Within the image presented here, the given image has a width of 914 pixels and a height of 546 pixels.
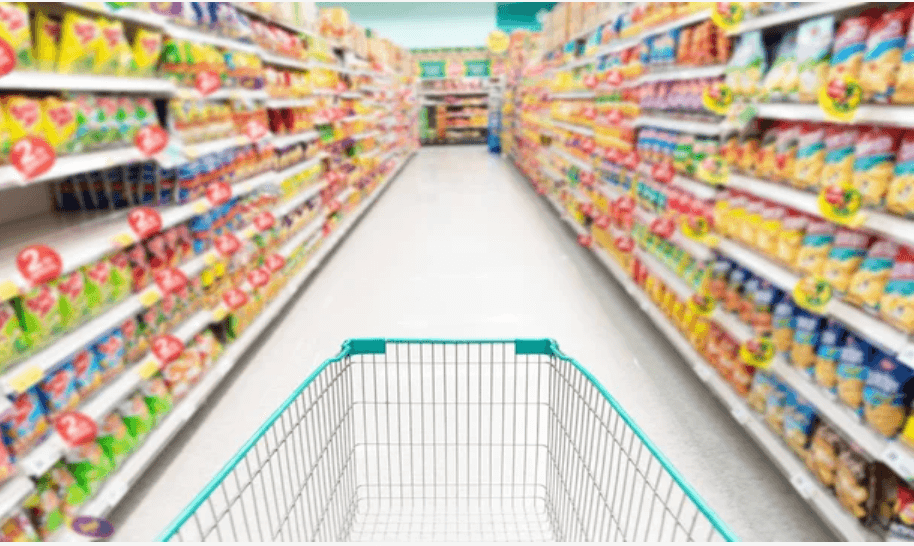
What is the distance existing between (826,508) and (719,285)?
1.17m

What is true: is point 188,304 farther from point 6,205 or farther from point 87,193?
point 6,205

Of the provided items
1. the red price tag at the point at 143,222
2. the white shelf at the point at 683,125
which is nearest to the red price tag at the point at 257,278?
the red price tag at the point at 143,222

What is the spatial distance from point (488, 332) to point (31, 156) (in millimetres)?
2578

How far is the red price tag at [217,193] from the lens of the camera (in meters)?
2.73

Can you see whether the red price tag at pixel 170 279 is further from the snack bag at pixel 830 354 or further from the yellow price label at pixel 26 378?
the snack bag at pixel 830 354

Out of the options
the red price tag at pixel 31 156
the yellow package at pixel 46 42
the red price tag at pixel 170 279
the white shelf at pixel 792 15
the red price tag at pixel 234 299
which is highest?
the white shelf at pixel 792 15

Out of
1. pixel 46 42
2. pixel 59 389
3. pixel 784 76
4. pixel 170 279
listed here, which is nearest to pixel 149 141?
pixel 46 42

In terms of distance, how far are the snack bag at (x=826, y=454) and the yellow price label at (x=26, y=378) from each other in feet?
8.27

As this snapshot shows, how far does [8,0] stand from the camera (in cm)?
156

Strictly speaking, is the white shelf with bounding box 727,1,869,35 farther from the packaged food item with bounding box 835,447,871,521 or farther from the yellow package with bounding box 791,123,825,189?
the packaged food item with bounding box 835,447,871,521

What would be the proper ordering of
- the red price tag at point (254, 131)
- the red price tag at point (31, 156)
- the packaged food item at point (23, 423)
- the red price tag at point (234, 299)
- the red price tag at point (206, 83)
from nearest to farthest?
the red price tag at point (31, 156)
the packaged food item at point (23, 423)
the red price tag at point (206, 83)
the red price tag at point (234, 299)
the red price tag at point (254, 131)

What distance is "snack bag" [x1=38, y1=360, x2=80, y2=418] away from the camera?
5.88 ft

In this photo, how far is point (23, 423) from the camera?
5.40 feet

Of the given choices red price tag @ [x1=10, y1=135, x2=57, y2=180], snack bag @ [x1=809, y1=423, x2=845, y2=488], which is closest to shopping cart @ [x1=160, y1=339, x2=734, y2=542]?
snack bag @ [x1=809, y1=423, x2=845, y2=488]
